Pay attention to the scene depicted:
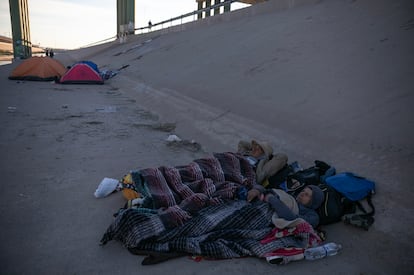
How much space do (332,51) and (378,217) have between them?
10.8 ft

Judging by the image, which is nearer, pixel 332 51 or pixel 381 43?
pixel 381 43

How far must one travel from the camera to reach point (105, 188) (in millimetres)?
2723

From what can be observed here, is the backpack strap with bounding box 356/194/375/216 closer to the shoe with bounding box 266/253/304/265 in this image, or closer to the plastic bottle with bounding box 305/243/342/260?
the plastic bottle with bounding box 305/243/342/260

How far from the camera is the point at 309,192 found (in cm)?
242

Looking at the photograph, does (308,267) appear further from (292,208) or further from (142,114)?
(142,114)

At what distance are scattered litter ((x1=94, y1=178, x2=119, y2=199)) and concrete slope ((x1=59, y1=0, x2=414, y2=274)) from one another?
168 cm

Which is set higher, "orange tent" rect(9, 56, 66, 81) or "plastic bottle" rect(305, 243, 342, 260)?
"orange tent" rect(9, 56, 66, 81)

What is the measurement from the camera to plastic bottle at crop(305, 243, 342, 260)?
1985 mm

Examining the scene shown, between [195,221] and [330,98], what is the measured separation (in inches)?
105

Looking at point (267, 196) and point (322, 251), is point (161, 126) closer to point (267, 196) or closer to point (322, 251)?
point (267, 196)

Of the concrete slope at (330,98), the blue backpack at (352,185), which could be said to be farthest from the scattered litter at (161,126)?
the blue backpack at (352,185)

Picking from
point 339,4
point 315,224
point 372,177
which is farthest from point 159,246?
point 339,4

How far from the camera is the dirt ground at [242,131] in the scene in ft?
6.54

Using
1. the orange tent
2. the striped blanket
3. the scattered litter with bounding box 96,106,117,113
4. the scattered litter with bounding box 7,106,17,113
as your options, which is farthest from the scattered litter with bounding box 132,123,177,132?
the orange tent
